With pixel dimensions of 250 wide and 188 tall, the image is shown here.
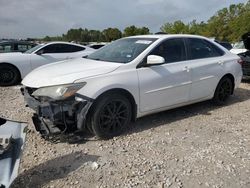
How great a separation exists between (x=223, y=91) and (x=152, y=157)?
3139mm

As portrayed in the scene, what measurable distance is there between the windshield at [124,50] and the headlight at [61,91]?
104 centimetres

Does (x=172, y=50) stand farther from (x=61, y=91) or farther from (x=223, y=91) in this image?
(x=61, y=91)

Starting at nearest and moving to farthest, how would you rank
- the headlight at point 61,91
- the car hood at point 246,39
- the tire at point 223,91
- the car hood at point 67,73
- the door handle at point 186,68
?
the headlight at point 61,91 < the car hood at point 67,73 < the door handle at point 186,68 < the tire at point 223,91 < the car hood at point 246,39

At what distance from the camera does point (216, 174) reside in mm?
3443

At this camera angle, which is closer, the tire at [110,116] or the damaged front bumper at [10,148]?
the damaged front bumper at [10,148]

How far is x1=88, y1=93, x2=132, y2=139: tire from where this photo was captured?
4.17 meters

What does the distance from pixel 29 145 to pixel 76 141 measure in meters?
0.66

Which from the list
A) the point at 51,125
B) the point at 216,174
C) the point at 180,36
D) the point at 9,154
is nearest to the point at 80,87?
the point at 51,125

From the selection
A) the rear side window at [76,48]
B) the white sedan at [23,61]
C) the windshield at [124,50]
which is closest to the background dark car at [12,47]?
the white sedan at [23,61]

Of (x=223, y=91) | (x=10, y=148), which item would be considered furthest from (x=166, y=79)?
(x=10, y=148)

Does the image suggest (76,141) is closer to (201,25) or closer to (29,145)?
(29,145)

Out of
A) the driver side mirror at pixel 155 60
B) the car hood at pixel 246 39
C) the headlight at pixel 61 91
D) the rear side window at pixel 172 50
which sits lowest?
the headlight at pixel 61 91

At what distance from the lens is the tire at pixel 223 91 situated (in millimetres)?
6150

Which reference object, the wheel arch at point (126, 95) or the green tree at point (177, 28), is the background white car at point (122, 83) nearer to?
the wheel arch at point (126, 95)
